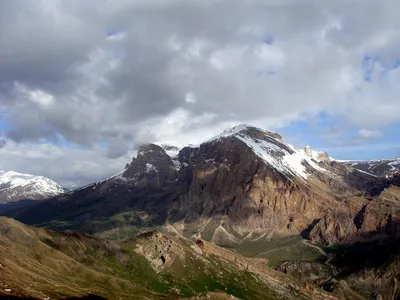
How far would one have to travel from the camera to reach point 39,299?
19425 cm

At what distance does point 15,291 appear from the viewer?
191125 mm

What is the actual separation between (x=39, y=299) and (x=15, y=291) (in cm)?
1005
